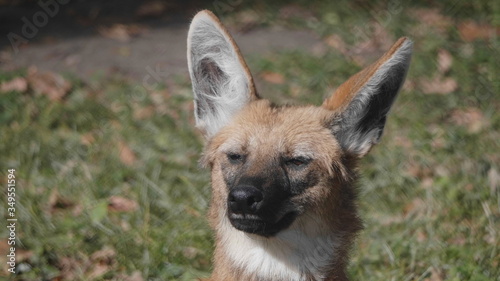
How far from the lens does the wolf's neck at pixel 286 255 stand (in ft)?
11.9

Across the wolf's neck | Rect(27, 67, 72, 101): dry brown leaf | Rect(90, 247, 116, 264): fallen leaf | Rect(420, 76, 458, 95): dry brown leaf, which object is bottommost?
Rect(420, 76, 458, 95): dry brown leaf

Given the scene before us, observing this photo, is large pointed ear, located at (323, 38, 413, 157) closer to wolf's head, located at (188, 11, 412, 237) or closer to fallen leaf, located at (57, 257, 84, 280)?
wolf's head, located at (188, 11, 412, 237)

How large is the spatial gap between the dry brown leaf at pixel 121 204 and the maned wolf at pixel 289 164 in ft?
5.41

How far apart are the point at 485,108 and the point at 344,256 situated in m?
3.80

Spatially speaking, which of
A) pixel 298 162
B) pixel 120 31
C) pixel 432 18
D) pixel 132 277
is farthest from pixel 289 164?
pixel 432 18

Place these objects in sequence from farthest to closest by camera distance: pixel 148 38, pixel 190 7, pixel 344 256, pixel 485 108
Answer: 1. pixel 190 7
2. pixel 148 38
3. pixel 485 108
4. pixel 344 256

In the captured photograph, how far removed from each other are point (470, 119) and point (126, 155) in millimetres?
3236

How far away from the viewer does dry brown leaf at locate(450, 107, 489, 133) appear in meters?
6.62

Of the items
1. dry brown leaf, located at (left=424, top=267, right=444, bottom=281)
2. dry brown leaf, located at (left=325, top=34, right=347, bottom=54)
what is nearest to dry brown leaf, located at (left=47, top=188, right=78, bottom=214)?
dry brown leaf, located at (left=424, top=267, right=444, bottom=281)

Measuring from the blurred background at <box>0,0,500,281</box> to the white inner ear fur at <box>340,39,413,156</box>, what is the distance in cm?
113

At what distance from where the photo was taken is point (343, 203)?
3.72 meters

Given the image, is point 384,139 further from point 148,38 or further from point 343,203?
point 148,38

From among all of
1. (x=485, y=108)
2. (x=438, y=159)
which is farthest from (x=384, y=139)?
(x=485, y=108)

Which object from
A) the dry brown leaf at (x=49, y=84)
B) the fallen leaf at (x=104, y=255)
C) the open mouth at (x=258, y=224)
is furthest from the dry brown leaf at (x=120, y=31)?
the open mouth at (x=258, y=224)
